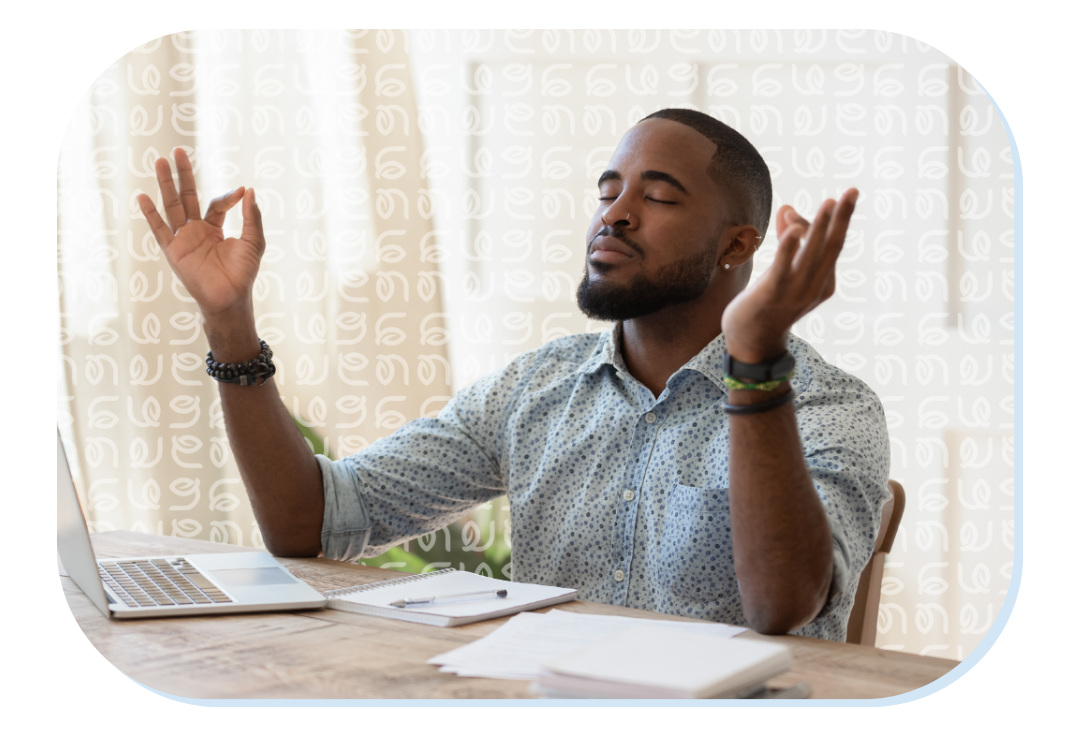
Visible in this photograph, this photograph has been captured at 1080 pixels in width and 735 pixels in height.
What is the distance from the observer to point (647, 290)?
1.31 meters

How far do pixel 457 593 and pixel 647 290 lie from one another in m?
0.52

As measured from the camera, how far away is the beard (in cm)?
131

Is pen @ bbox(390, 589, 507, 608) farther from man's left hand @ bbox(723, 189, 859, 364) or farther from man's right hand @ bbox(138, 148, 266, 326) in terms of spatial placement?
man's right hand @ bbox(138, 148, 266, 326)

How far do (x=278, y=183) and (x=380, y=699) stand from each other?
6.70ft

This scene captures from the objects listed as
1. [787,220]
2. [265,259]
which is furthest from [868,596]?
[265,259]

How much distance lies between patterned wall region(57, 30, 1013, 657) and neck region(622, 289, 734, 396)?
3.28 ft

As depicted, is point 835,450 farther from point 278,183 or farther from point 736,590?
point 278,183

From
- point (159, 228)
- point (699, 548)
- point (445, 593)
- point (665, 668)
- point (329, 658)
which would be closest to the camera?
point (665, 668)

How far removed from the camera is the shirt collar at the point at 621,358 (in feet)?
4.15

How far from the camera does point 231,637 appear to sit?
86 cm

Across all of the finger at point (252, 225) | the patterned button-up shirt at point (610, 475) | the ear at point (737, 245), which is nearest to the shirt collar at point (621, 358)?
the patterned button-up shirt at point (610, 475)

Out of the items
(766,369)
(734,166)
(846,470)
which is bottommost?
(846,470)

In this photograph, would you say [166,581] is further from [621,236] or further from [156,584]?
[621,236]

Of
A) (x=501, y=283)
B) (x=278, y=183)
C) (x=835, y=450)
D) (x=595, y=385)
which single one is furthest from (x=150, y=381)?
(x=835, y=450)
